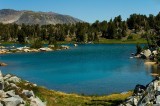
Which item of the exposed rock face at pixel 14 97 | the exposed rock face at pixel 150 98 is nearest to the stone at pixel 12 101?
the exposed rock face at pixel 14 97

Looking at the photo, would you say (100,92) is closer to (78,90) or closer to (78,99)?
(78,90)

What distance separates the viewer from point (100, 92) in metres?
76.1

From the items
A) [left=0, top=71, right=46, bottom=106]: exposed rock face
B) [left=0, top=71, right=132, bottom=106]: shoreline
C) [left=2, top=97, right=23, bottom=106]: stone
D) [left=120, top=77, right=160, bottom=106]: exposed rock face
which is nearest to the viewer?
[left=2, top=97, right=23, bottom=106]: stone

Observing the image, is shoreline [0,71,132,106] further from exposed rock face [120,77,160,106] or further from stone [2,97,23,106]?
exposed rock face [120,77,160,106]

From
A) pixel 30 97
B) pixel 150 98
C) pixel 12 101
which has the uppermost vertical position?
pixel 12 101

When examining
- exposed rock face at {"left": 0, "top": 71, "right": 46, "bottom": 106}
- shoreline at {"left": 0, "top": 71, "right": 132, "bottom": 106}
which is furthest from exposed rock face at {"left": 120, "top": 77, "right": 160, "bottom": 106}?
exposed rock face at {"left": 0, "top": 71, "right": 46, "bottom": 106}

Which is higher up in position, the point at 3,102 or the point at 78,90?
the point at 3,102

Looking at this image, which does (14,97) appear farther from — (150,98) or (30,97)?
(150,98)

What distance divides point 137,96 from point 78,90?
3679cm

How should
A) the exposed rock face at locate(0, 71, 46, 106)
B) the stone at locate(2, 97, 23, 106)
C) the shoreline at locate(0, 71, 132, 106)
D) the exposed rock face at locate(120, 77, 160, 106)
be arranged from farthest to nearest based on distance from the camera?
the shoreline at locate(0, 71, 132, 106) → the exposed rock face at locate(120, 77, 160, 106) → the exposed rock face at locate(0, 71, 46, 106) → the stone at locate(2, 97, 23, 106)

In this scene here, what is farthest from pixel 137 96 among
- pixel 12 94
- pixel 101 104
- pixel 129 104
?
pixel 12 94

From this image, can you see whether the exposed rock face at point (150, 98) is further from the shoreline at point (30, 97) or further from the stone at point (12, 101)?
the stone at point (12, 101)

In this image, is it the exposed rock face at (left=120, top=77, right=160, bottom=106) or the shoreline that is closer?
the exposed rock face at (left=120, top=77, right=160, bottom=106)

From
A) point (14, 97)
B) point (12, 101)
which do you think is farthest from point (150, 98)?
point (12, 101)
